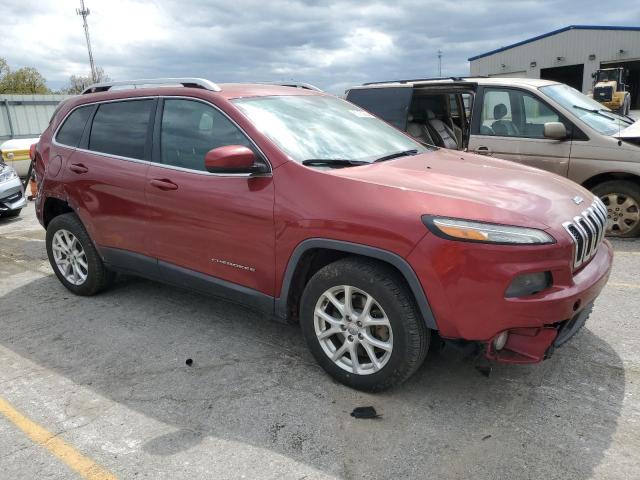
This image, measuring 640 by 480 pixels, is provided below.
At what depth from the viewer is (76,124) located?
4.80 meters

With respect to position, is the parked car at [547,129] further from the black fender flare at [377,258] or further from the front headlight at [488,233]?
the front headlight at [488,233]

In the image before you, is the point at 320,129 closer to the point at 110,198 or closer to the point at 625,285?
the point at 110,198

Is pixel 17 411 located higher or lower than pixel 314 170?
lower

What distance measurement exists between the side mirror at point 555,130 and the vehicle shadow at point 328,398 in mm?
2952

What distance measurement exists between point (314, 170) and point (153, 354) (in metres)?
1.76

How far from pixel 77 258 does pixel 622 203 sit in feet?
18.8

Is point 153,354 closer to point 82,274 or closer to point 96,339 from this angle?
point 96,339

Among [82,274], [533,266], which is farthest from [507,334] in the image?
[82,274]

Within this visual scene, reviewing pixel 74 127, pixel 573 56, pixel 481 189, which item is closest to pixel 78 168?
pixel 74 127

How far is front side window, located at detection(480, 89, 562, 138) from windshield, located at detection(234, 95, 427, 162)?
265cm

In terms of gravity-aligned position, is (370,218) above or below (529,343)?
above

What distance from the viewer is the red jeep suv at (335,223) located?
267 centimetres

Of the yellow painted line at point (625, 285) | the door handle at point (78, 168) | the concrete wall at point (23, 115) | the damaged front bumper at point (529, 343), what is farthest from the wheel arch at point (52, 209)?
the concrete wall at point (23, 115)

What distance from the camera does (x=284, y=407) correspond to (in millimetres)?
3057
